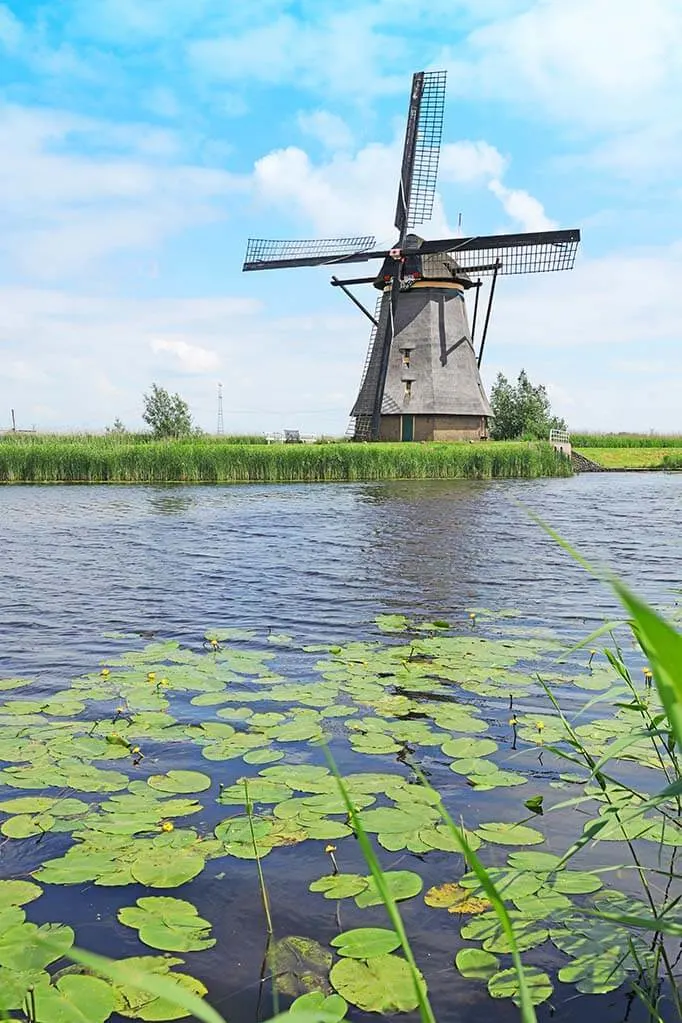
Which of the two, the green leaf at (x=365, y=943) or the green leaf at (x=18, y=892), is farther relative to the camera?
the green leaf at (x=18, y=892)

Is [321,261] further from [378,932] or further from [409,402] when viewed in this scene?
[378,932]

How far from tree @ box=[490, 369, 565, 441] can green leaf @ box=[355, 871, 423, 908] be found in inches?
1312

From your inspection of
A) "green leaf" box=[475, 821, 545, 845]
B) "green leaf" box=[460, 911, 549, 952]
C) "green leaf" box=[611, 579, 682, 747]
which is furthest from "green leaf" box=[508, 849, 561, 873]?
"green leaf" box=[611, 579, 682, 747]

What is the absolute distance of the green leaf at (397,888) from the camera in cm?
240

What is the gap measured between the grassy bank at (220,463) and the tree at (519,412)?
12.3 meters

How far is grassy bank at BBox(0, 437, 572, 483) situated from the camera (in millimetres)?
22484

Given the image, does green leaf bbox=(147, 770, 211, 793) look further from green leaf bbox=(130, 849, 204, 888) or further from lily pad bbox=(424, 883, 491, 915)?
lily pad bbox=(424, 883, 491, 915)

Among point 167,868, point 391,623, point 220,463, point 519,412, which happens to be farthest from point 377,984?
point 519,412

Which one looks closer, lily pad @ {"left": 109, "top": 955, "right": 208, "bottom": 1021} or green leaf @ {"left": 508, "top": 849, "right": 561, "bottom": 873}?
lily pad @ {"left": 109, "top": 955, "right": 208, "bottom": 1021}

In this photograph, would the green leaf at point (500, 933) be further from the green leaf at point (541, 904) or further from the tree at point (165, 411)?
the tree at point (165, 411)

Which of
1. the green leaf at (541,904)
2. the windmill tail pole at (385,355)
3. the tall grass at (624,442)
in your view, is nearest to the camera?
the green leaf at (541,904)

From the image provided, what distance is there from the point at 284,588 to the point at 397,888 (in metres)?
5.53

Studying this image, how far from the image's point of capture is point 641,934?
2.32 metres

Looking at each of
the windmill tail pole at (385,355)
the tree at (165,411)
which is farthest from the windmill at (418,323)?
the tree at (165,411)
